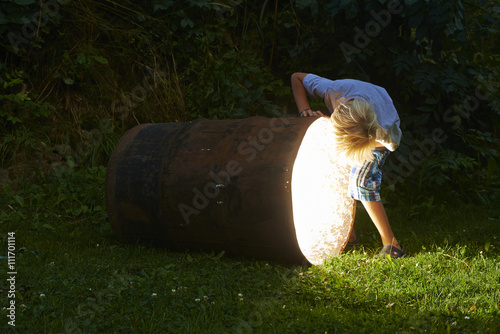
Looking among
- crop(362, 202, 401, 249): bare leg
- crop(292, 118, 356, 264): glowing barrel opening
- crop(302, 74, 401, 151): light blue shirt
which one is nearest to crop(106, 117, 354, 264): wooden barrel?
crop(292, 118, 356, 264): glowing barrel opening

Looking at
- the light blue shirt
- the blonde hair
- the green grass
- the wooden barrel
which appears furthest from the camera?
the light blue shirt

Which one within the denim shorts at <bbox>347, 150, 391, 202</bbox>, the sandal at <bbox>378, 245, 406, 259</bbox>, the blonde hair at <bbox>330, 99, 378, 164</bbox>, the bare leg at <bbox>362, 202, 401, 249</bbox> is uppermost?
the blonde hair at <bbox>330, 99, 378, 164</bbox>

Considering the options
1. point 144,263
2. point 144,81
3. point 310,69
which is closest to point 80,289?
point 144,263

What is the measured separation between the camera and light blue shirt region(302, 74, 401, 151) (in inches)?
139

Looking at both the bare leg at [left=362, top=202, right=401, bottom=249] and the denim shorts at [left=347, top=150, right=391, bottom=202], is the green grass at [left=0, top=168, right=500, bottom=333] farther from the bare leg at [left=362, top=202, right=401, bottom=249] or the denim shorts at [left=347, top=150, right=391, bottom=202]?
the denim shorts at [left=347, top=150, right=391, bottom=202]

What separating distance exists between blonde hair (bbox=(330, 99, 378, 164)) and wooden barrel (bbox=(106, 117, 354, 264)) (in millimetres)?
200

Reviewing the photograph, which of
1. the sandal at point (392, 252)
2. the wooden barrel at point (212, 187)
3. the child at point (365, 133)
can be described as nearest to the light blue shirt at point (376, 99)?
the child at point (365, 133)

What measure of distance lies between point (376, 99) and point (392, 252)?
109 cm

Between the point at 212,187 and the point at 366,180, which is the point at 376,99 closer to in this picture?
the point at 366,180

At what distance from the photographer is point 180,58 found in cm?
606

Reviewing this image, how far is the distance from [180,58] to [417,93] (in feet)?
9.11

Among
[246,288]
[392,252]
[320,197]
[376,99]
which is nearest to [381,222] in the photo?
[392,252]

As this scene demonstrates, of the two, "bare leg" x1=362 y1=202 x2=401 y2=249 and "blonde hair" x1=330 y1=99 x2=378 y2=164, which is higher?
"blonde hair" x1=330 y1=99 x2=378 y2=164

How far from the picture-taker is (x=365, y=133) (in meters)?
3.45
